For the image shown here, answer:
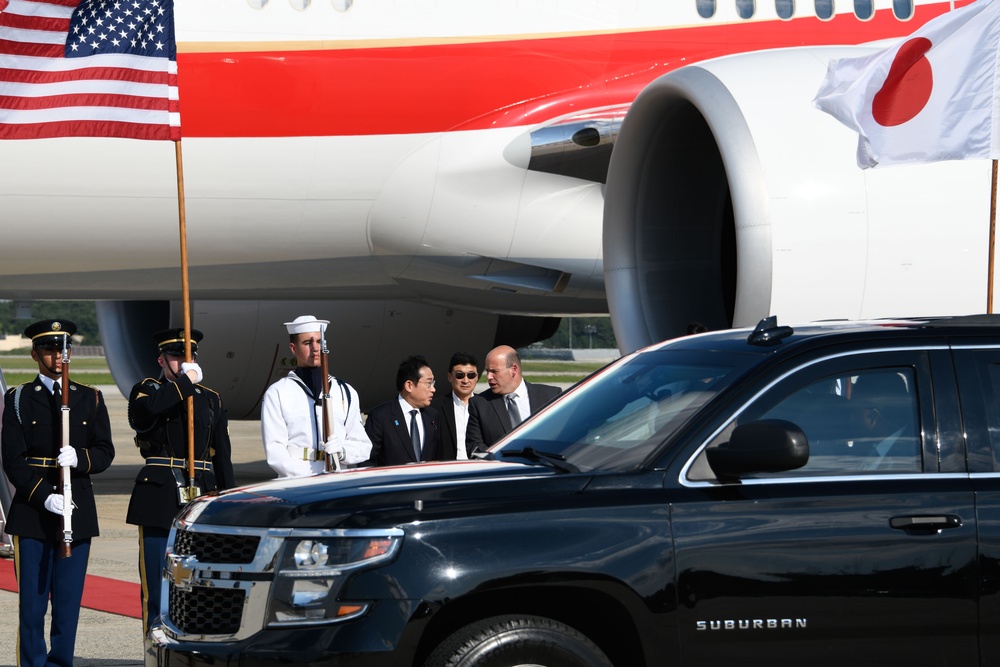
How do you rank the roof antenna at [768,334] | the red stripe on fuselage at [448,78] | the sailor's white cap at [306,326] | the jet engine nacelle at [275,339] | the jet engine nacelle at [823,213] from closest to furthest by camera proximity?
the roof antenna at [768,334] < the sailor's white cap at [306,326] < the jet engine nacelle at [823,213] < the red stripe on fuselage at [448,78] < the jet engine nacelle at [275,339]

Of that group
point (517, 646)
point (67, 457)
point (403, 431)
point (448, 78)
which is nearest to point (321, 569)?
point (517, 646)

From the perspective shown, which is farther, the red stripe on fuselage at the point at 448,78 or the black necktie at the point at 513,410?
the red stripe on fuselage at the point at 448,78

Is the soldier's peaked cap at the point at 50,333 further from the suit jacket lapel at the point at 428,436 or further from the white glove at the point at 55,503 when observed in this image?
the suit jacket lapel at the point at 428,436

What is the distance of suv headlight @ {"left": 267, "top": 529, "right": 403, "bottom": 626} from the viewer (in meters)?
4.07

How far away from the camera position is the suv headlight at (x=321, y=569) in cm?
407

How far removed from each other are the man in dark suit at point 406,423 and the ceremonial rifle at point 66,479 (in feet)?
4.79

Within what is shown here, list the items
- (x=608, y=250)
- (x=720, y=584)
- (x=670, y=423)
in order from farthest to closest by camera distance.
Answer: (x=608, y=250) → (x=670, y=423) → (x=720, y=584)

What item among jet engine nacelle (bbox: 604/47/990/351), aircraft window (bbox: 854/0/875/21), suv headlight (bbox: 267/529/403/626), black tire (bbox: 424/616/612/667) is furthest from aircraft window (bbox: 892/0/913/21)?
suv headlight (bbox: 267/529/403/626)

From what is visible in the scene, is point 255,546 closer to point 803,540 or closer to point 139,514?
point 803,540

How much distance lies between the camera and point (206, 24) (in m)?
10.1

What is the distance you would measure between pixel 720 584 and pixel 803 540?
0.92 feet

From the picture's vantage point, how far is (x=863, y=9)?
11.5 metres

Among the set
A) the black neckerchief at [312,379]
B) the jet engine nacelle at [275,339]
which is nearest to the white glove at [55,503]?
the black neckerchief at [312,379]

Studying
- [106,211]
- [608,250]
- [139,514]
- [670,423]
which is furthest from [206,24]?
[670,423]
